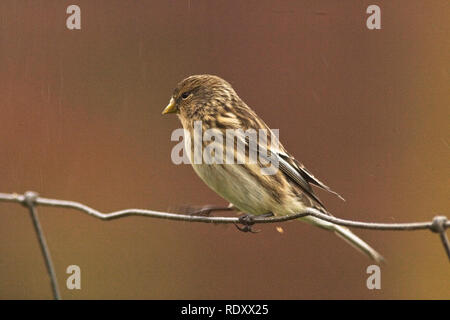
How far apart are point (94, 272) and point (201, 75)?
42.3 inches

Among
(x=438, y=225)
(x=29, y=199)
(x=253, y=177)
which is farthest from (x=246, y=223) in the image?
(x=438, y=225)

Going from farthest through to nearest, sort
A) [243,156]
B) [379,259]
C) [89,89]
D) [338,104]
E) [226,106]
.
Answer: [89,89] < [338,104] < [226,106] < [243,156] < [379,259]

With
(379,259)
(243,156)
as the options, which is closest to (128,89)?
(243,156)

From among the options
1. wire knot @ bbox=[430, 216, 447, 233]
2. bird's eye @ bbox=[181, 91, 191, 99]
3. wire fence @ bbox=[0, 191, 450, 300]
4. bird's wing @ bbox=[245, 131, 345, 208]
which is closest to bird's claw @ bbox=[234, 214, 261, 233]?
bird's wing @ bbox=[245, 131, 345, 208]

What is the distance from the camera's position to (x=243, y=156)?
240cm

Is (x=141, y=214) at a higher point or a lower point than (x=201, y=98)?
lower

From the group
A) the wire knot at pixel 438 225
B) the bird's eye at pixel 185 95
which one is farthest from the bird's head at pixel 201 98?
the wire knot at pixel 438 225

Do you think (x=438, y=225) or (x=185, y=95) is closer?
(x=438, y=225)

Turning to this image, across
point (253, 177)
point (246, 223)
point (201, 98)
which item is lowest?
point (246, 223)

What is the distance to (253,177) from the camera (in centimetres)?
238

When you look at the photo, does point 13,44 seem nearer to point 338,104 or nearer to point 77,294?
point 77,294

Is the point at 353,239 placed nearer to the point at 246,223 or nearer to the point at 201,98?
the point at 246,223

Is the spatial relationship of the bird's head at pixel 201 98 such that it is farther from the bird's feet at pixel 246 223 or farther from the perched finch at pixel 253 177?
the bird's feet at pixel 246 223

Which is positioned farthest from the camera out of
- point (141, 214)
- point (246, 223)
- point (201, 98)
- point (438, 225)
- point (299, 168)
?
point (201, 98)
